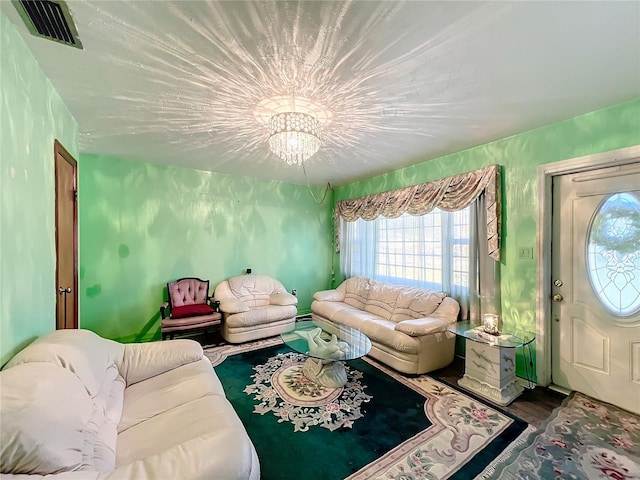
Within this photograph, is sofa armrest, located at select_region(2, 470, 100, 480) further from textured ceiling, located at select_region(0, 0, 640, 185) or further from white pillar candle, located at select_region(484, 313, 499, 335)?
white pillar candle, located at select_region(484, 313, 499, 335)

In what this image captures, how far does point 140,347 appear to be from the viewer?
6.94 ft

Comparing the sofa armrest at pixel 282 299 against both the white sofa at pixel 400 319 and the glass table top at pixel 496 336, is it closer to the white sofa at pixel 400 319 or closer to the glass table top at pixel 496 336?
the white sofa at pixel 400 319

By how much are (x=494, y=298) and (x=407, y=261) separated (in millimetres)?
Answer: 1364

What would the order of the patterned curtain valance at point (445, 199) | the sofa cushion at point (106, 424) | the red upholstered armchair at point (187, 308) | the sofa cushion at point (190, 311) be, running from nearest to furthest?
the sofa cushion at point (106, 424)
the patterned curtain valance at point (445, 199)
the red upholstered armchair at point (187, 308)
the sofa cushion at point (190, 311)

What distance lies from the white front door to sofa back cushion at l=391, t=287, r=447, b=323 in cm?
112

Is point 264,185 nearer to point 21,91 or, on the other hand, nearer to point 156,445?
point 21,91

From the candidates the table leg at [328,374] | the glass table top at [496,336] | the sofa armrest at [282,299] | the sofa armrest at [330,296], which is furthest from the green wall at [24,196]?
the glass table top at [496,336]

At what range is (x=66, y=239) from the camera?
2350 mm

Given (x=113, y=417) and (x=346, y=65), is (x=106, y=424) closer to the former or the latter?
(x=113, y=417)

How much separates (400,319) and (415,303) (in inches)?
11.3

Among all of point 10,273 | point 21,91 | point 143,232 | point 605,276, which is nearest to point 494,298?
point 605,276

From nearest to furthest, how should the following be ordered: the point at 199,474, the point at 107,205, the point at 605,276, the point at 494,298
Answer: the point at 199,474
the point at 605,276
the point at 494,298
the point at 107,205

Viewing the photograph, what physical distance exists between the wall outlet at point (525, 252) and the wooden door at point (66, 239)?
4107 mm

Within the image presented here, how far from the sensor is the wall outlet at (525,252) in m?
2.71
